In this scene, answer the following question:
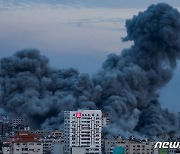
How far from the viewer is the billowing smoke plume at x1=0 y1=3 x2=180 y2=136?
2916 inches

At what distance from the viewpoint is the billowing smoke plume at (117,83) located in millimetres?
74062

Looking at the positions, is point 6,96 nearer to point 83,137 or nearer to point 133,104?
point 133,104

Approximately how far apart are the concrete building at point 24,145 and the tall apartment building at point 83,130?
2100mm

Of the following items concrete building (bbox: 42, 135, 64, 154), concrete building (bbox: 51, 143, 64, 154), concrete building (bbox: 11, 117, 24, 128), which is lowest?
concrete building (bbox: 51, 143, 64, 154)

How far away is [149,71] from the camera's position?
78312 mm

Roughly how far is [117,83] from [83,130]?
16.7 meters

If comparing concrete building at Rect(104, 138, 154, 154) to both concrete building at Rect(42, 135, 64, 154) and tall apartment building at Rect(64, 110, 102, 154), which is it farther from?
concrete building at Rect(42, 135, 64, 154)

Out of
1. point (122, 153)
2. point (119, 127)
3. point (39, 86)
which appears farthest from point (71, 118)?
point (39, 86)

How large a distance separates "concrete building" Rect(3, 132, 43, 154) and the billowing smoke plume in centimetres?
1435

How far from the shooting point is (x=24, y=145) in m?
57.1

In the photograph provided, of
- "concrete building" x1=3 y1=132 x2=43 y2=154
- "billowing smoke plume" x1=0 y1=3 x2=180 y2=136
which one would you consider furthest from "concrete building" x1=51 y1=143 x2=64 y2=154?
"billowing smoke plume" x1=0 y1=3 x2=180 y2=136

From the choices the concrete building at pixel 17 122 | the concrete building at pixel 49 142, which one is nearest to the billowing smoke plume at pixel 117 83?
the concrete building at pixel 17 122

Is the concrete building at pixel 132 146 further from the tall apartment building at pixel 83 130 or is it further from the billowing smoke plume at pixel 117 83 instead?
the billowing smoke plume at pixel 117 83

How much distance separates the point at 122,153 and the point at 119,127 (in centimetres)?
1446
